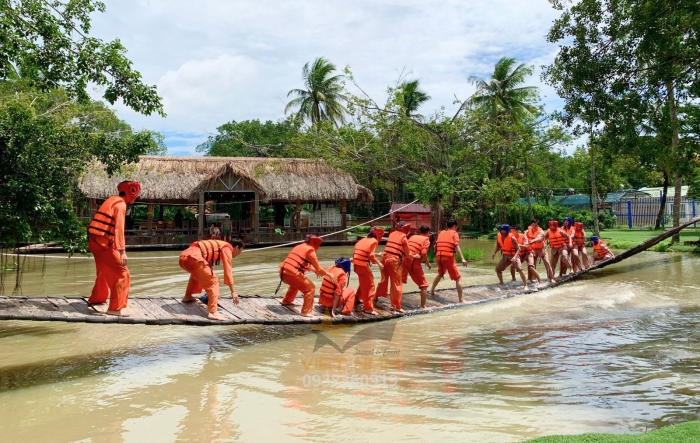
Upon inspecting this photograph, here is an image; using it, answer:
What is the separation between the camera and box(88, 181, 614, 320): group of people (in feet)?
22.1

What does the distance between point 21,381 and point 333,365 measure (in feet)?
12.4

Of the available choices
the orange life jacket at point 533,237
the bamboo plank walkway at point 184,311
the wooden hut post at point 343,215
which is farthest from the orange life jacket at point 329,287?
the wooden hut post at point 343,215

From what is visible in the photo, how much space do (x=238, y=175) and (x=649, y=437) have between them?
2233 cm

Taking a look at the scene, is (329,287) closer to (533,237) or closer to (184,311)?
(184,311)

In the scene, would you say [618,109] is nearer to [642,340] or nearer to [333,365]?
[642,340]

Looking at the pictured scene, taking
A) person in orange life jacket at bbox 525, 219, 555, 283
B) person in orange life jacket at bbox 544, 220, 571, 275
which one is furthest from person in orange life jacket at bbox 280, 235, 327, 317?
person in orange life jacket at bbox 544, 220, 571, 275

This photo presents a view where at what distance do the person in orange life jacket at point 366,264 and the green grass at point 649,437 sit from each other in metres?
5.15

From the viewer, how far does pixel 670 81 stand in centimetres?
1034

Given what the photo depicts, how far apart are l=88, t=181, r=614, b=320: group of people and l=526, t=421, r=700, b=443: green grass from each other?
180 inches

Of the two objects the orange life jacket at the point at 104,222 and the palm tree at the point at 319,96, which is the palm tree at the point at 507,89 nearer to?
the palm tree at the point at 319,96

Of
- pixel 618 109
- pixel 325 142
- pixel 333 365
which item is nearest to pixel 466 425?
pixel 333 365

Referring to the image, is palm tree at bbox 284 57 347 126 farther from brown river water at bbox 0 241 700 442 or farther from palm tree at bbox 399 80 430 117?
brown river water at bbox 0 241 700 442

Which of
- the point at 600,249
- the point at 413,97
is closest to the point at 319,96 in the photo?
the point at 413,97

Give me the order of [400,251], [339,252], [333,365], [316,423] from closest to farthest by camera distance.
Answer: [316,423] < [333,365] < [400,251] < [339,252]
